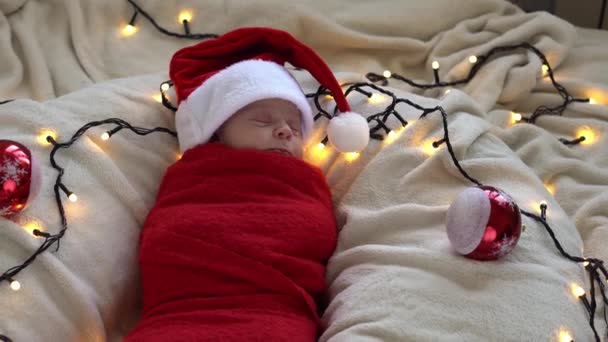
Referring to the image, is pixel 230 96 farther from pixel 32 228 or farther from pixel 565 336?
pixel 565 336

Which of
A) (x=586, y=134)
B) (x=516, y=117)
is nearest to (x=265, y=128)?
(x=516, y=117)

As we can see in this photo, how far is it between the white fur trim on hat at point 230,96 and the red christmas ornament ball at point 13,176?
0.29 m

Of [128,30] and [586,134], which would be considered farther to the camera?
[128,30]

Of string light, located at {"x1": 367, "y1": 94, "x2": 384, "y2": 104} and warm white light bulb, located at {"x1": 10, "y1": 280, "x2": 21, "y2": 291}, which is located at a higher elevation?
string light, located at {"x1": 367, "y1": 94, "x2": 384, "y2": 104}

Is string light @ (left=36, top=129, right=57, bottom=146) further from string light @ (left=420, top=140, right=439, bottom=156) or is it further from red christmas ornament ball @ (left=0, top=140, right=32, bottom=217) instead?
string light @ (left=420, top=140, right=439, bottom=156)

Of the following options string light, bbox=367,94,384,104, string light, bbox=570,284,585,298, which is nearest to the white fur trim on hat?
string light, bbox=367,94,384,104

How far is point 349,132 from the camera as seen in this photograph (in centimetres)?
110

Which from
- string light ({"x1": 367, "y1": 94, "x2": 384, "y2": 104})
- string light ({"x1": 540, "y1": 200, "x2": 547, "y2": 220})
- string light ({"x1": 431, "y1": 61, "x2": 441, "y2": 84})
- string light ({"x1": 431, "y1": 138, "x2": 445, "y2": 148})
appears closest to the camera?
string light ({"x1": 540, "y1": 200, "x2": 547, "y2": 220})

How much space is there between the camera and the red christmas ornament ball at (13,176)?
2.93 feet

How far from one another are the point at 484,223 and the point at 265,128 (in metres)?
0.40

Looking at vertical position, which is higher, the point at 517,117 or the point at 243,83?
the point at 243,83

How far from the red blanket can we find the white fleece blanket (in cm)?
5

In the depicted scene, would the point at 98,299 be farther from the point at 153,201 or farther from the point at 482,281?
the point at 482,281

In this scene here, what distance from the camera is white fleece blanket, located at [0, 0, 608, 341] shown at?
0.90 meters
